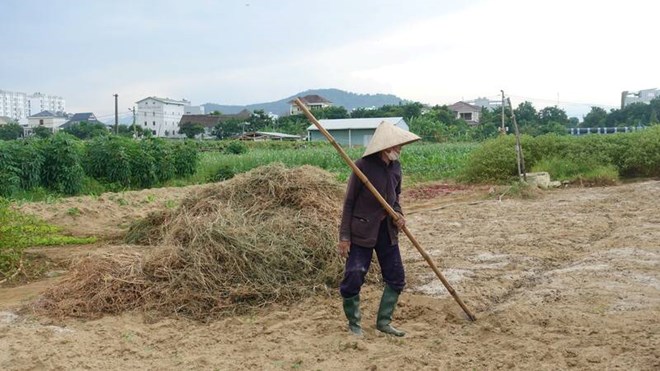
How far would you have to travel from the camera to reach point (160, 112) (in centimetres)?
8794

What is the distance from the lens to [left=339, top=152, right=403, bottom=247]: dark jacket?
187 inches

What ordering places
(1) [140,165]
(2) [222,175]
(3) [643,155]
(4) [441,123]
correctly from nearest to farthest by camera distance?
(3) [643,155] → (1) [140,165] → (2) [222,175] → (4) [441,123]

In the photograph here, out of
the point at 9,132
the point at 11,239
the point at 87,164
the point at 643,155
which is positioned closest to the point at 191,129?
the point at 9,132

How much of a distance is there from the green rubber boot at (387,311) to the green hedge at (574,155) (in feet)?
38.8

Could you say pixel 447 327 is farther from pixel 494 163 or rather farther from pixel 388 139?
pixel 494 163

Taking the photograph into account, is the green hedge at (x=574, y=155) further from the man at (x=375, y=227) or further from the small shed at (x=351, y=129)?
the small shed at (x=351, y=129)

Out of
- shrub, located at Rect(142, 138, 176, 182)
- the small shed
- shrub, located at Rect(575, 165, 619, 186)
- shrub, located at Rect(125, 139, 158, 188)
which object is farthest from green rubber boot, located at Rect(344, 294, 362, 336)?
the small shed

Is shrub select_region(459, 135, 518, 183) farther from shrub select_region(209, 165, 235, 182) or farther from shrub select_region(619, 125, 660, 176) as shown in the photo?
shrub select_region(209, 165, 235, 182)

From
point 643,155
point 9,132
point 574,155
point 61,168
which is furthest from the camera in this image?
point 9,132

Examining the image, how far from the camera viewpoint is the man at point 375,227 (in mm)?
4738

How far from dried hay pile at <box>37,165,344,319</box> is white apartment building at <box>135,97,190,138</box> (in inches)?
3043

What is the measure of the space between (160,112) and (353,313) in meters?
87.3

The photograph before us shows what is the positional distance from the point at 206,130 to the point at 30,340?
60.8 metres

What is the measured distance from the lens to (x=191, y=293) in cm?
556
